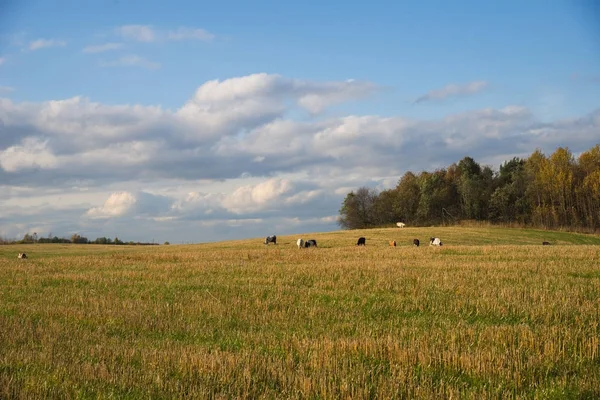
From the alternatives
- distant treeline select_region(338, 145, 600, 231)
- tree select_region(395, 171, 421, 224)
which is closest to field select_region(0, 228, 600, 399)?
distant treeline select_region(338, 145, 600, 231)

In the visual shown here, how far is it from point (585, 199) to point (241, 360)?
10067 centimetres

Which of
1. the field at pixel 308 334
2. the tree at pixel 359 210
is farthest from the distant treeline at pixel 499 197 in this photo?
the field at pixel 308 334

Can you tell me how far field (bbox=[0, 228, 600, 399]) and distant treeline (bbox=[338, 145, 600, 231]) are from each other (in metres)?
77.1

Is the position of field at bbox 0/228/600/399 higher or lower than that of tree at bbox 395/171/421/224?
lower

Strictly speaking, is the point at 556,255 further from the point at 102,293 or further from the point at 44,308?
the point at 44,308

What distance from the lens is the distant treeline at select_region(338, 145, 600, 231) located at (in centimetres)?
9225

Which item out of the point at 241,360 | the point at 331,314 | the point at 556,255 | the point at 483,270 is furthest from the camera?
the point at 556,255

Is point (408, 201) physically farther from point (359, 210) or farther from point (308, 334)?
point (308, 334)

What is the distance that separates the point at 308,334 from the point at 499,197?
312ft

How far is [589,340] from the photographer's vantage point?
1042 centimetres

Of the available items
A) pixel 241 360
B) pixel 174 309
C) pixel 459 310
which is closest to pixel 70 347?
pixel 241 360

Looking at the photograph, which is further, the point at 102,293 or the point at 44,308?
the point at 102,293

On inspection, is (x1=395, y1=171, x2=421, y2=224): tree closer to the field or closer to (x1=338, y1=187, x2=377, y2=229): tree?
(x1=338, y1=187, x2=377, y2=229): tree

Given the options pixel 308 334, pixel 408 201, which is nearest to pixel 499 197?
pixel 408 201
